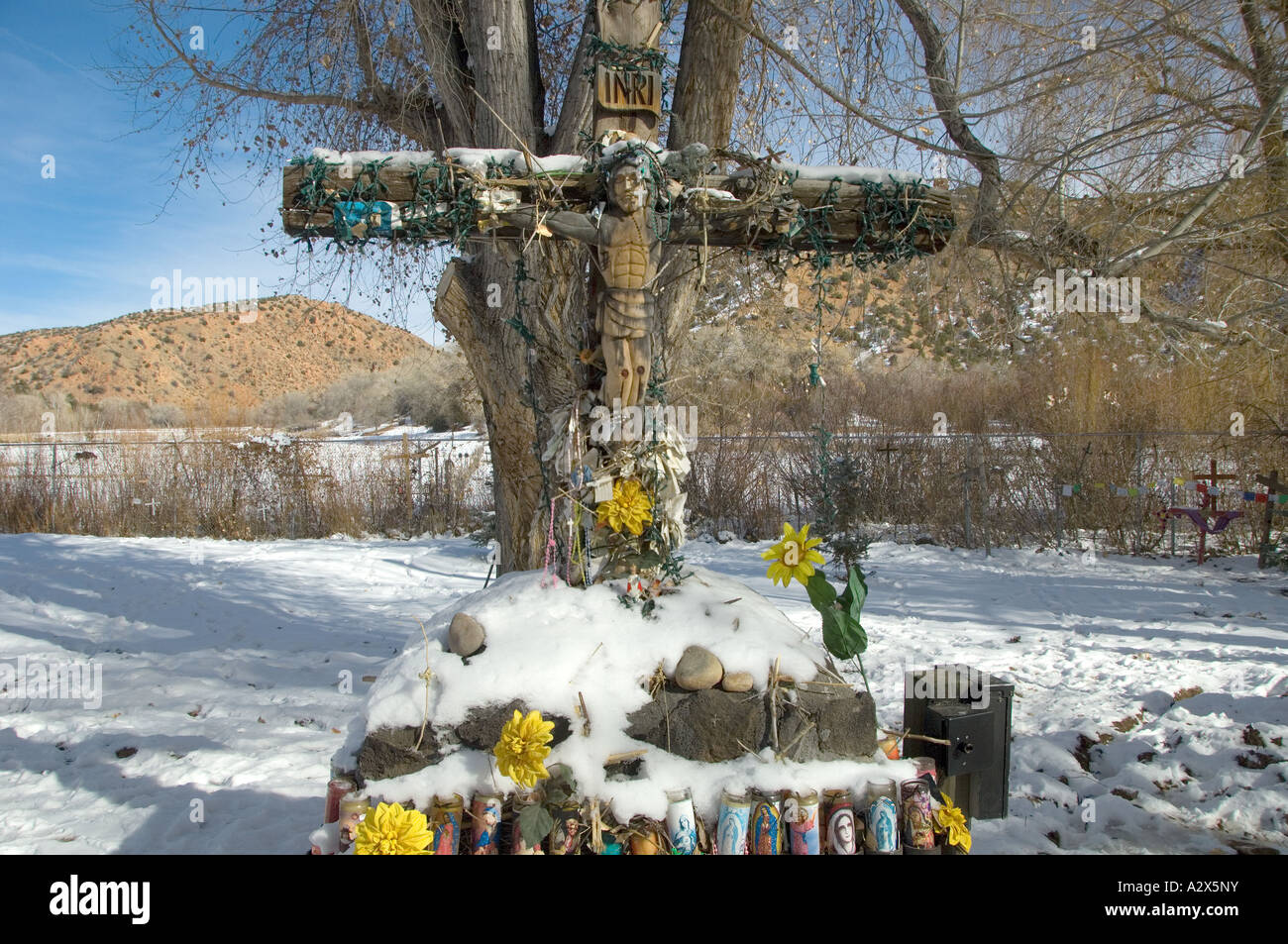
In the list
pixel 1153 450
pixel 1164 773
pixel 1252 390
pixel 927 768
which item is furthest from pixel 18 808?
pixel 1252 390

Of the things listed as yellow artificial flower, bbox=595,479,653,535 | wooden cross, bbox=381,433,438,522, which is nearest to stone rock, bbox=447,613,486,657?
yellow artificial flower, bbox=595,479,653,535

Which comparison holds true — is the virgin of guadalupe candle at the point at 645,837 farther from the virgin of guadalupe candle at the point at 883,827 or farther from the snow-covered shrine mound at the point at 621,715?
the virgin of guadalupe candle at the point at 883,827

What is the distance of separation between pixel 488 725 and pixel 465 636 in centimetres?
30

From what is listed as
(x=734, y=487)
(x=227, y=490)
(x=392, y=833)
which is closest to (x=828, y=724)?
(x=392, y=833)

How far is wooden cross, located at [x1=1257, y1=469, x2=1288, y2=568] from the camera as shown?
368 inches

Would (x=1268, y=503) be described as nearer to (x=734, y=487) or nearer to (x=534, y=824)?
(x=734, y=487)

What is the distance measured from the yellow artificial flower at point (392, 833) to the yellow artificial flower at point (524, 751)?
27 centimetres

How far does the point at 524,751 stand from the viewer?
2244 millimetres

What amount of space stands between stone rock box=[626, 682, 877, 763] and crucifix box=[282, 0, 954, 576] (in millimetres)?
534

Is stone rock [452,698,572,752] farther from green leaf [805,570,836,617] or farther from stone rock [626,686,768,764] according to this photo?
green leaf [805,570,836,617]

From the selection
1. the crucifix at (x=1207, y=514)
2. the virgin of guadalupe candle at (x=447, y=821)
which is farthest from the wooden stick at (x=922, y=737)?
the crucifix at (x=1207, y=514)

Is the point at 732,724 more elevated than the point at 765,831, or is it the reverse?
the point at 732,724

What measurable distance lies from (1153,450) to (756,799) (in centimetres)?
1141

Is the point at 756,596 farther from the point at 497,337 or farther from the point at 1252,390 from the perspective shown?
the point at 1252,390
